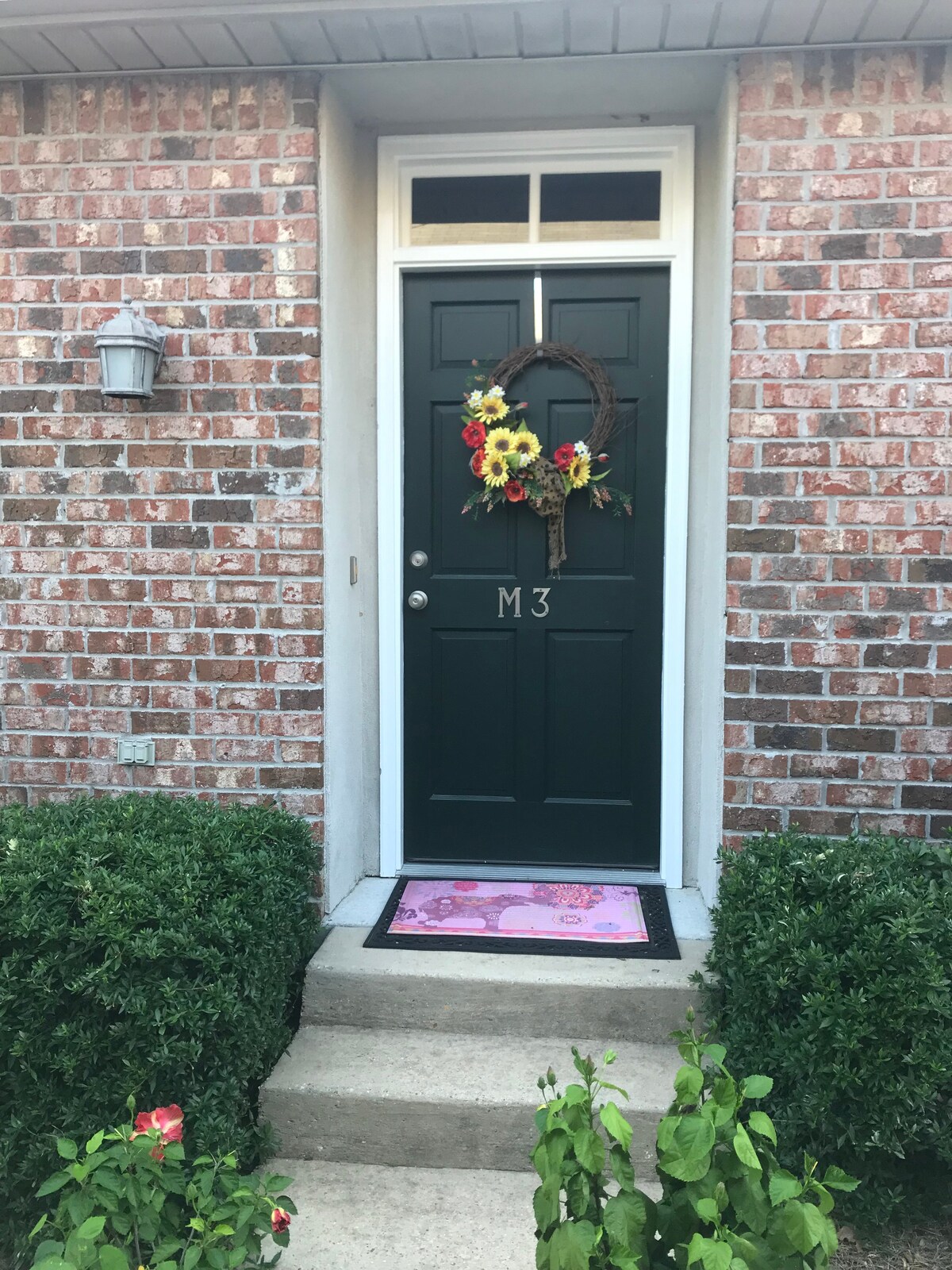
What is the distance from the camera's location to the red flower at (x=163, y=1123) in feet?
6.32

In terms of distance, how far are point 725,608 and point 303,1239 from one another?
6.93 feet

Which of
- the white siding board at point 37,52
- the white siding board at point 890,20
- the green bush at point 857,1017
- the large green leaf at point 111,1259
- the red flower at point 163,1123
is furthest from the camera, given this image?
the white siding board at point 37,52

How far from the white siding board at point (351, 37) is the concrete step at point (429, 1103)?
302 cm

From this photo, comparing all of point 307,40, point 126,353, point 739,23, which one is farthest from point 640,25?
point 126,353

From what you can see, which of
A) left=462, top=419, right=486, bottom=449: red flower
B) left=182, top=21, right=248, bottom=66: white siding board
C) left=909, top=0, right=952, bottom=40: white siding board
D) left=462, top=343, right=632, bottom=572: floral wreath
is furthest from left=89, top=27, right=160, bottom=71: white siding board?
left=909, top=0, right=952, bottom=40: white siding board

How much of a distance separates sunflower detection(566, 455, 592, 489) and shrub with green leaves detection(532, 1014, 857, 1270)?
2.23 meters

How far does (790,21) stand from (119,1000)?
10.6 ft

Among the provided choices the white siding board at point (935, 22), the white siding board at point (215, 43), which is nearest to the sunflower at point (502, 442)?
the white siding board at point (215, 43)

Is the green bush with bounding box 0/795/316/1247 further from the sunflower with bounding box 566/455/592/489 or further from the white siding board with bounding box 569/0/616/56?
the white siding board with bounding box 569/0/616/56

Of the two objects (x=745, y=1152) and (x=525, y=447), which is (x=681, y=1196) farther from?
(x=525, y=447)

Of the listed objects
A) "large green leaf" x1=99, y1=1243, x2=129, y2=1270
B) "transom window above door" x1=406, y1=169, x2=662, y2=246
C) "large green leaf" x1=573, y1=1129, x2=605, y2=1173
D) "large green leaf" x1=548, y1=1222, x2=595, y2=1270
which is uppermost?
"transom window above door" x1=406, y1=169, x2=662, y2=246

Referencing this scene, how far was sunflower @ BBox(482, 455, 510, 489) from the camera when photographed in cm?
349

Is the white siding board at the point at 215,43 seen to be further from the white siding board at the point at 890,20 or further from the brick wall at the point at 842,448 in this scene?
the white siding board at the point at 890,20

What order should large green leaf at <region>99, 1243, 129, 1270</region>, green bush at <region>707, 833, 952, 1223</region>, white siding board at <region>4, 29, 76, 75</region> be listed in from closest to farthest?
large green leaf at <region>99, 1243, 129, 1270</region>, green bush at <region>707, 833, 952, 1223</region>, white siding board at <region>4, 29, 76, 75</region>
